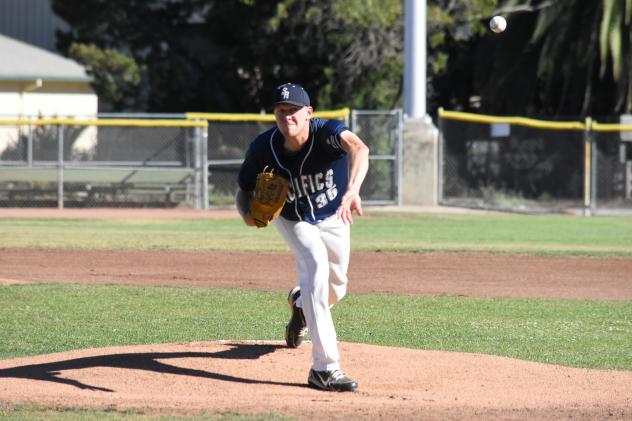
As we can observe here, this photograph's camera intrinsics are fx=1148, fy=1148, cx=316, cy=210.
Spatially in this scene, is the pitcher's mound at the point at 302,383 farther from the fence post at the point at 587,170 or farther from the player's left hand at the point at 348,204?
the fence post at the point at 587,170

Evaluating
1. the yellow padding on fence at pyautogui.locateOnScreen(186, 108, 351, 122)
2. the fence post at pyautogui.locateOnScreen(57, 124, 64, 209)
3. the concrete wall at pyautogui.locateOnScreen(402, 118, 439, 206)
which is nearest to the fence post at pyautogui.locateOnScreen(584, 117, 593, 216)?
the concrete wall at pyautogui.locateOnScreen(402, 118, 439, 206)

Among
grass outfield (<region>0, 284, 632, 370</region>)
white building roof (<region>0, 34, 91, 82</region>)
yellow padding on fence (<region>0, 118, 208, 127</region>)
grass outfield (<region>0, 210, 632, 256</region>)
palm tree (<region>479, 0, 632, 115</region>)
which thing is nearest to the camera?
grass outfield (<region>0, 284, 632, 370</region>)

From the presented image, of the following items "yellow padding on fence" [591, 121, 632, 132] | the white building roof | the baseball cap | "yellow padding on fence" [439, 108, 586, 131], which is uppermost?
the white building roof

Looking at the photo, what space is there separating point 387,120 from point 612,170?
188 inches

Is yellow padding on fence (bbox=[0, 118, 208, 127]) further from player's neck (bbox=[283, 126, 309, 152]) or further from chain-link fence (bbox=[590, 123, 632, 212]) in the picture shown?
player's neck (bbox=[283, 126, 309, 152])

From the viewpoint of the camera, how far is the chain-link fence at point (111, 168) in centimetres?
2264

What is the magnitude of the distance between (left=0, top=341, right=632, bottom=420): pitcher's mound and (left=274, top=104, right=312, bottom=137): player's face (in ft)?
4.64

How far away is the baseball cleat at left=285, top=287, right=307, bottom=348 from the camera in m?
7.14

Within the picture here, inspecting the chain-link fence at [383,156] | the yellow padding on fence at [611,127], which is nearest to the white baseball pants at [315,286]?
the chain-link fence at [383,156]

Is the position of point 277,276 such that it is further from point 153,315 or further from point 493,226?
point 493,226

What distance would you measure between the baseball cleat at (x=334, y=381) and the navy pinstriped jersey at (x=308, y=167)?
852 mm

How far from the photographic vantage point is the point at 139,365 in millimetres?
6809

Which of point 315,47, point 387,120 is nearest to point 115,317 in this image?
point 387,120

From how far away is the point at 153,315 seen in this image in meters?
9.52
